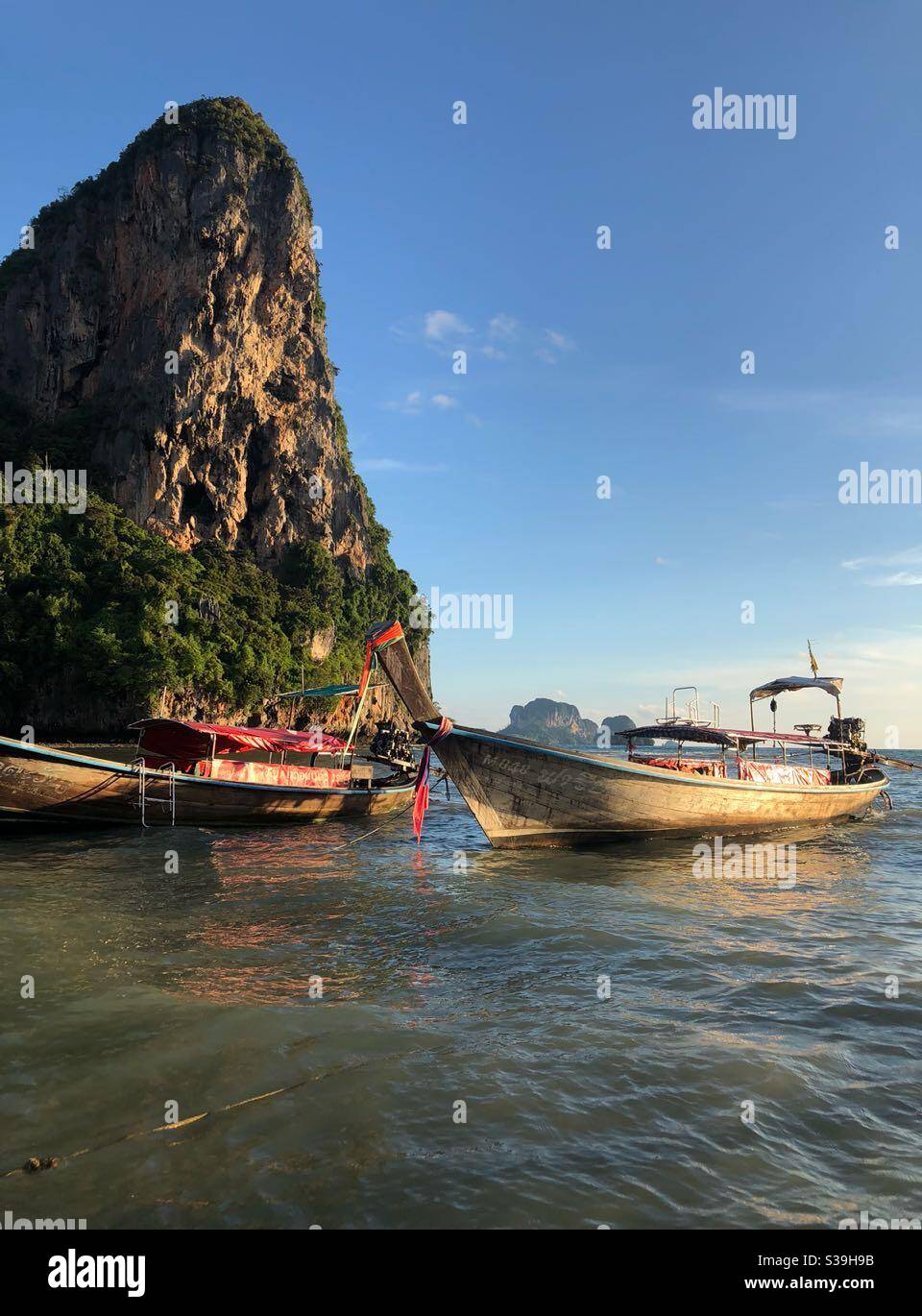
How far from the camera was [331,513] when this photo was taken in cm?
7712

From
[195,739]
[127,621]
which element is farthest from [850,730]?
[127,621]

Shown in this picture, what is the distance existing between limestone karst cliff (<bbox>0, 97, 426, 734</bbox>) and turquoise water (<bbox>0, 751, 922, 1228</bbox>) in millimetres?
45401

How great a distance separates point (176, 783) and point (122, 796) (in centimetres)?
120

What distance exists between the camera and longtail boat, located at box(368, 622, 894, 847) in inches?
564

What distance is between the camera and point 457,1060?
5.14 m

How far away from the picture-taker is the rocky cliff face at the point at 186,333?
63625 millimetres

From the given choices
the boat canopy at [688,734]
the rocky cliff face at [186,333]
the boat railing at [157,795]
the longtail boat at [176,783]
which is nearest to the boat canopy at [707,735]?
the boat canopy at [688,734]

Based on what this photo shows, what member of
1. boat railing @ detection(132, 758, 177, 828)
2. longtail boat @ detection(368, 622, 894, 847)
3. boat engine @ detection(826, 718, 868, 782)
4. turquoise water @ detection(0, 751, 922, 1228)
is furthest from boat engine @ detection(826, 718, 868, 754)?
boat railing @ detection(132, 758, 177, 828)

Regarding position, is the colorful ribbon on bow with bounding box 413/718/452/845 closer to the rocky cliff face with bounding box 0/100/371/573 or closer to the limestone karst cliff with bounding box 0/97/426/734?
the limestone karst cliff with bounding box 0/97/426/734

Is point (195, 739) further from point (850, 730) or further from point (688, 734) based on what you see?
point (850, 730)

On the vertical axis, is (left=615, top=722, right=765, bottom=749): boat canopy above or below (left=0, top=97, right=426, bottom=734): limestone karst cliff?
below
